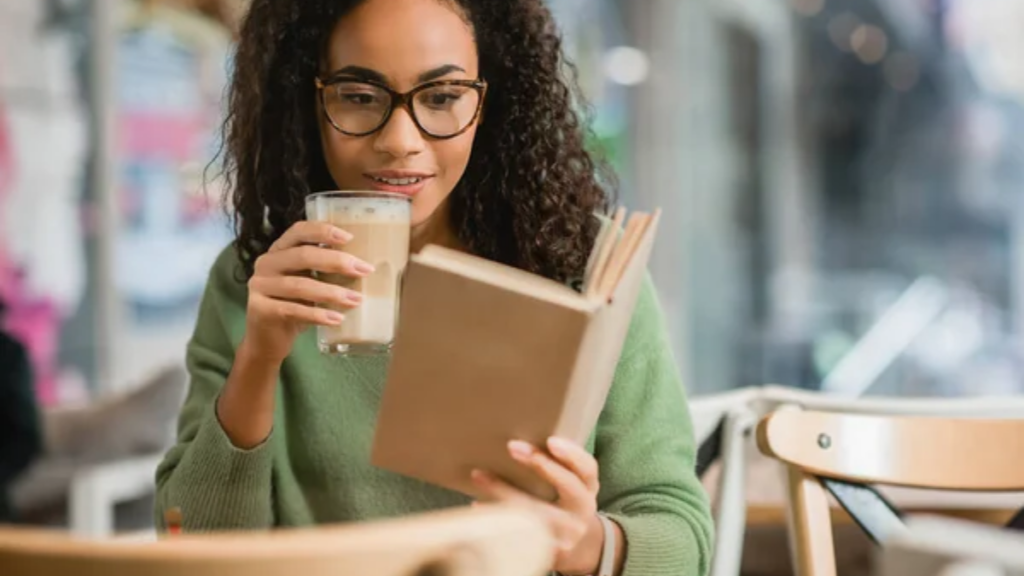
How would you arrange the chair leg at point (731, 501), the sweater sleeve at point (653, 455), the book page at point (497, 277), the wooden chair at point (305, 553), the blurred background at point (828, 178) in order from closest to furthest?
the wooden chair at point (305, 553), the book page at point (497, 277), the sweater sleeve at point (653, 455), the chair leg at point (731, 501), the blurred background at point (828, 178)

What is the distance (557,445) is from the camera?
3.18 feet

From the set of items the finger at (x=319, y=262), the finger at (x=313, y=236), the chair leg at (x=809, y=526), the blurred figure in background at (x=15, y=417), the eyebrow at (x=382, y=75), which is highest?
the eyebrow at (x=382, y=75)

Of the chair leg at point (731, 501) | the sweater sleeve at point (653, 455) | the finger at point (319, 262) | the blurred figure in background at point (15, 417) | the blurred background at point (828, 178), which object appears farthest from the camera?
A: the blurred background at point (828, 178)

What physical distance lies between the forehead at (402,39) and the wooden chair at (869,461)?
543 millimetres

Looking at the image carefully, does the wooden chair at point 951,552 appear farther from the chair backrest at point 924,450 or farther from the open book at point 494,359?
the chair backrest at point 924,450

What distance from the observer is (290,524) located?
145cm

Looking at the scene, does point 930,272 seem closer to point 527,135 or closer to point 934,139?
point 934,139

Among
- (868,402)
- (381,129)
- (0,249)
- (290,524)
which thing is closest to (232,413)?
(290,524)

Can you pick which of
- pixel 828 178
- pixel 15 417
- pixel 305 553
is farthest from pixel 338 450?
pixel 828 178

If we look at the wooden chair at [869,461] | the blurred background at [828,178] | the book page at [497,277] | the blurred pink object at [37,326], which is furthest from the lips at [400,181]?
the blurred background at [828,178]

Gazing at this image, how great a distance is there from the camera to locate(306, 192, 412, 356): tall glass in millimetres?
1145

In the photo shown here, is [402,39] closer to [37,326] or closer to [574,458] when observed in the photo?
[574,458]

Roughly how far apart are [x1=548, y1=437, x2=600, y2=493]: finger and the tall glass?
0.26m

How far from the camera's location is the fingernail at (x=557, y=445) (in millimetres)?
966
